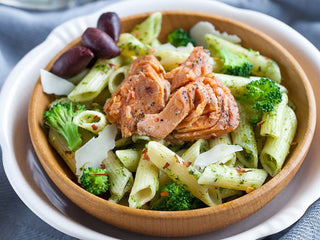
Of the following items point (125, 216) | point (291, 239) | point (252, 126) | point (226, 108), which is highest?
point (226, 108)

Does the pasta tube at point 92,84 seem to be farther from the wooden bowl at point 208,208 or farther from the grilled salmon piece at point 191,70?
the grilled salmon piece at point 191,70

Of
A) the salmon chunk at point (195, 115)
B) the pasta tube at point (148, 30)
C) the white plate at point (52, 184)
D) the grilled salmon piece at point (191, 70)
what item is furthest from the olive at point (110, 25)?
the salmon chunk at point (195, 115)

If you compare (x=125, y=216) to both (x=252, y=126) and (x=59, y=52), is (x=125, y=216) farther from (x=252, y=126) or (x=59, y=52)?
(x=59, y=52)

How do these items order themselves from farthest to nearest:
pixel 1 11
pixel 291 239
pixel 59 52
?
pixel 1 11 < pixel 59 52 < pixel 291 239

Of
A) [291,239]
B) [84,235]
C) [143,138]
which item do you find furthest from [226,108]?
[84,235]

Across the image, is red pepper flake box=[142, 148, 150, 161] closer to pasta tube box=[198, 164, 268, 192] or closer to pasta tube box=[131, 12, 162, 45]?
pasta tube box=[198, 164, 268, 192]

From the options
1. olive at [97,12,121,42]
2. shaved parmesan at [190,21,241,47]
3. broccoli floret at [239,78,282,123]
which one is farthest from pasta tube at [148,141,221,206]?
shaved parmesan at [190,21,241,47]

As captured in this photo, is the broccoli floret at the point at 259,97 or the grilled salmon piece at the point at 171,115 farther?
the broccoli floret at the point at 259,97
